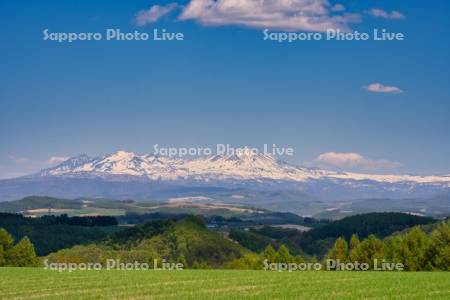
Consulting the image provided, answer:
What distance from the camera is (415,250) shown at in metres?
92.2

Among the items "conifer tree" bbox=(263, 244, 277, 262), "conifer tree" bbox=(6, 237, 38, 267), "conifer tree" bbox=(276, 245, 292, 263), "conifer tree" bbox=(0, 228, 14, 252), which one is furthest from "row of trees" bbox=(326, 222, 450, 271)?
"conifer tree" bbox=(0, 228, 14, 252)

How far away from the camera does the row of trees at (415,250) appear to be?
87438 millimetres

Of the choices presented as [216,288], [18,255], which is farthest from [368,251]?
[216,288]

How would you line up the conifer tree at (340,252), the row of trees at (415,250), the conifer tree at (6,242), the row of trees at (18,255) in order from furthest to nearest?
the conifer tree at (6,242) < the row of trees at (18,255) < the conifer tree at (340,252) < the row of trees at (415,250)

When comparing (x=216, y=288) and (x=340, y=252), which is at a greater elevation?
(x=216, y=288)

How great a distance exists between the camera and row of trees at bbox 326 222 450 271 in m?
87.4

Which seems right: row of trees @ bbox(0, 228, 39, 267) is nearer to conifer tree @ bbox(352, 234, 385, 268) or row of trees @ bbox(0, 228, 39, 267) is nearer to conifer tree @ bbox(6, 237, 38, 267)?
conifer tree @ bbox(6, 237, 38, 267)

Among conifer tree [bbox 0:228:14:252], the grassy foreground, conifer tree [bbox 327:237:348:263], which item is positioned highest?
the grassy foreground

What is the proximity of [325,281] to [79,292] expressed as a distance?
14.6 m

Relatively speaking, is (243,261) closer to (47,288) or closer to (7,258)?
(7,258)

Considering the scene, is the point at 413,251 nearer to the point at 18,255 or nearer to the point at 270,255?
the point at 270,255

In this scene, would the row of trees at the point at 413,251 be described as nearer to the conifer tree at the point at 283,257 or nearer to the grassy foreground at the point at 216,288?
the conifer tree at the point at 283,257

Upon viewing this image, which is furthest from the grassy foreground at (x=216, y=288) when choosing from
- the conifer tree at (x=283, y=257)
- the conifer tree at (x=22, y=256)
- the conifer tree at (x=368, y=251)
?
the conifer tree at (x=283, y=257)

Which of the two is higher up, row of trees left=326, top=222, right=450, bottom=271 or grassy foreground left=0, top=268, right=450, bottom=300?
grassy foreground left=0, top=268, right=450, bottom=300
